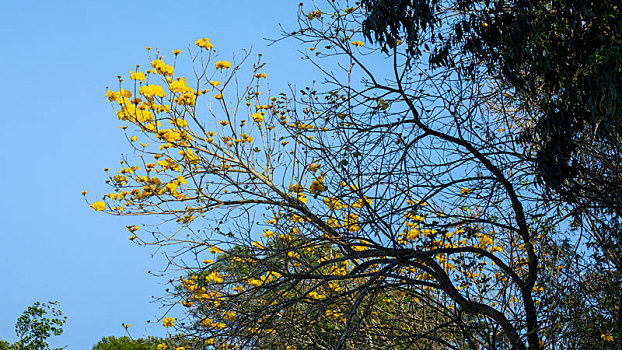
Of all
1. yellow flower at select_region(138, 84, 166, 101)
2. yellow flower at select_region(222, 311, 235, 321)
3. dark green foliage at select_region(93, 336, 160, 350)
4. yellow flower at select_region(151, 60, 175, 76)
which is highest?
dark green foliage at select_region(93, 336, 160, 350)

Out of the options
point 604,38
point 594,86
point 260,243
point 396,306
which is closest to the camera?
point 594,86

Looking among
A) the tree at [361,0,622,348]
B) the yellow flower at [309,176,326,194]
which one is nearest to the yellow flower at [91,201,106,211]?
the yellow flower at [309,176,326,194]

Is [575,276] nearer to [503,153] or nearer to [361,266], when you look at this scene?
[503,153]

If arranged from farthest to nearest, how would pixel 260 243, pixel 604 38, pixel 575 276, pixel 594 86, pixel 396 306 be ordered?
pixel 396 306 < pixel 260 243 < pixel 575 276 < pixel 604 38 < pixel 594 86

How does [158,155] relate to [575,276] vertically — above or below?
above

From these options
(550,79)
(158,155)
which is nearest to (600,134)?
(550,79)

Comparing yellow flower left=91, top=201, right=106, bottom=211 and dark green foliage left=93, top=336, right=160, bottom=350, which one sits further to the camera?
dark green foliage left=93, top=336, right=160, bottom=350

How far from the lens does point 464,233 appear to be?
15.7 feet

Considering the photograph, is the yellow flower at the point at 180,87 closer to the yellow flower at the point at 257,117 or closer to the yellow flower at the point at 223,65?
the yellow flower at the point at 223,65

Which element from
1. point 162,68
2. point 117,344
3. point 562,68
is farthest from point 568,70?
point 117,344

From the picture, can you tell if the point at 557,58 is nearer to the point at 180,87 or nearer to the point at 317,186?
the point at 317,186

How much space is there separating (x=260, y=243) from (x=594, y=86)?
2572mm

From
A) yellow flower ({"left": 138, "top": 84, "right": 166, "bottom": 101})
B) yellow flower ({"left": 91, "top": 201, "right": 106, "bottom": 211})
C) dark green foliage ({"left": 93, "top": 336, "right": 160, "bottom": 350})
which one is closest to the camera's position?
yellow flower ({"left": 138, "top": 84, "right": 166, "bottom": 101})

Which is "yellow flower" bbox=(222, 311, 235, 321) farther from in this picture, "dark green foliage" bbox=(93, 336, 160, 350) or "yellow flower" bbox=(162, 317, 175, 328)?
"dark green foliage" bbox=(93, 336, 160, 350)
